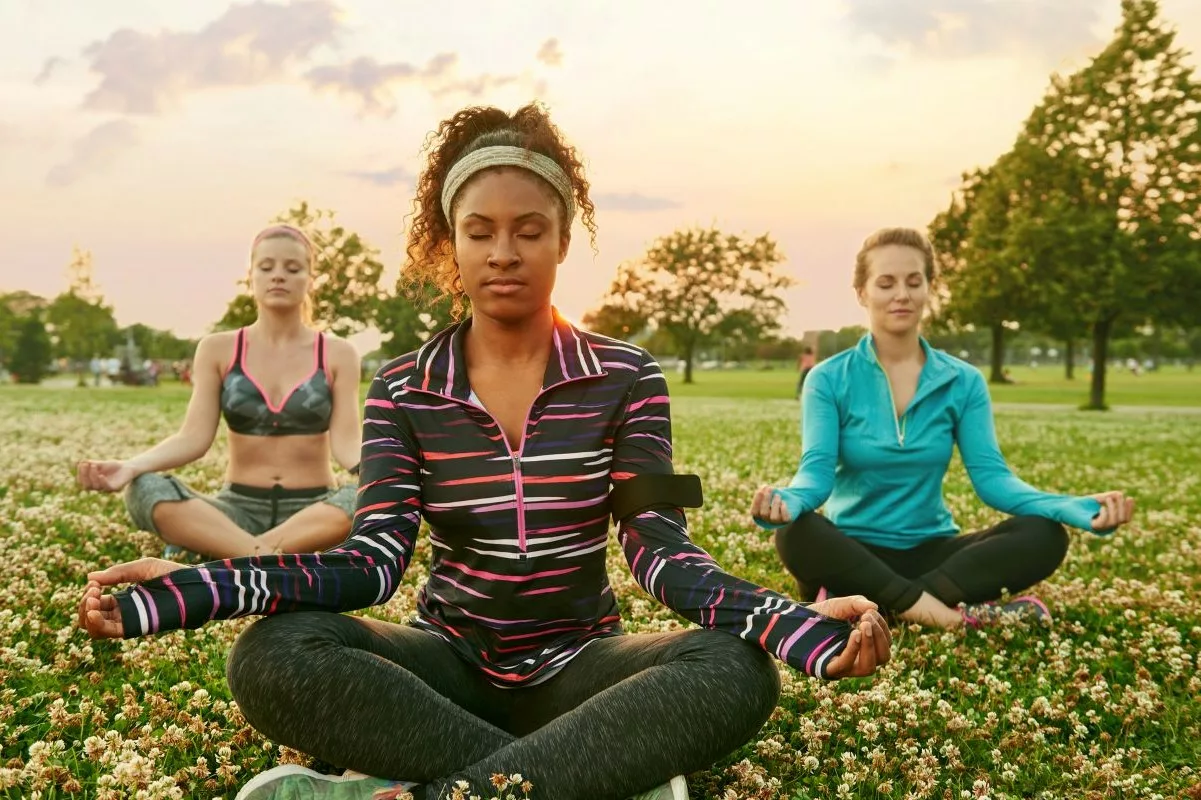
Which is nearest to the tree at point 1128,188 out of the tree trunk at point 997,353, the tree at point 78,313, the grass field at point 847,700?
the tree trunk at point 997,353

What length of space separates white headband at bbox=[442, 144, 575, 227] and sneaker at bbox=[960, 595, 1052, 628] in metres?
3.70

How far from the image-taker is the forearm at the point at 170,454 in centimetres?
675

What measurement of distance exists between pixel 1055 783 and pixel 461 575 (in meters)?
2.37

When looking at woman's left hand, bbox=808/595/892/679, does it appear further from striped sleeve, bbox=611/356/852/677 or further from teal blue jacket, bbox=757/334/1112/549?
teal blue jacket, bbox=757/334/1112/549

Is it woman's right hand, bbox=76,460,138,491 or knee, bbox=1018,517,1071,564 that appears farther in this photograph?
woman's right hand, bbox=76,460,138,491

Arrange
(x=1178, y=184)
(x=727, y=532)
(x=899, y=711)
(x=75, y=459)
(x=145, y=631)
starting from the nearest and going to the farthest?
(x=145, y=631)
(x=899, y=711)
(x=727, y=532)
(x=75, y=459)
(x=1178, y=184)

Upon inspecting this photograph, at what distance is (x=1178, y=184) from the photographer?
37.0m

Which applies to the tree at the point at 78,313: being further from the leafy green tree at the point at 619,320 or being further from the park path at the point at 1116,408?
the park path at the point at 1116,408

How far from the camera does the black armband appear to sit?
339 cm

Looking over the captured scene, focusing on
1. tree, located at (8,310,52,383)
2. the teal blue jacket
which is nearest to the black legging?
the teal blue jacket

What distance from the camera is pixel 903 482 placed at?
6.06 m

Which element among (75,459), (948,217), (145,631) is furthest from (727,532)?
(948,217)

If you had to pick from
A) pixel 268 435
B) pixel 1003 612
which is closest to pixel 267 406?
pixel 268 435

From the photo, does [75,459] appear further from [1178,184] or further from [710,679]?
[1178,184]
